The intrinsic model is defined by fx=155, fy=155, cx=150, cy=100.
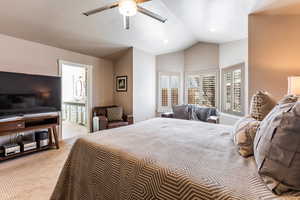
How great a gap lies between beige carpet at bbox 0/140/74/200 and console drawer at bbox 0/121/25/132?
1.93 feet

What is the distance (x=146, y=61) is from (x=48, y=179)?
3.95 meters

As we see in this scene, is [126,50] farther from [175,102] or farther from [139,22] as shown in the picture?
[175,102]

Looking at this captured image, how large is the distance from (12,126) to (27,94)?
2.17ft

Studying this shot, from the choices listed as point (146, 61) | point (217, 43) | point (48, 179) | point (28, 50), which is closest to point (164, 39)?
point (146, 61)

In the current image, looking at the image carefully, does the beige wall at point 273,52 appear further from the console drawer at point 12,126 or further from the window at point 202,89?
the console drawer at point 12,126

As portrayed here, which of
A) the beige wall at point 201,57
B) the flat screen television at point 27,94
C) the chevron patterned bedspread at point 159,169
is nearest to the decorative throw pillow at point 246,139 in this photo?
the chevron patterned bedspread at point 159,169

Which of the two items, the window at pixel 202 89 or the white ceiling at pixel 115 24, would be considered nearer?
the white ceiling at pixel 115 24

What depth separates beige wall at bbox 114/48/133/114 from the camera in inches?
180

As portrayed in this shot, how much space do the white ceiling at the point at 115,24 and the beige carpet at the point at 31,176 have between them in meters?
2.41

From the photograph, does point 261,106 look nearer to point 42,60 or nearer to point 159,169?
point 159,169

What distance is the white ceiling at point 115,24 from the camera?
262cm

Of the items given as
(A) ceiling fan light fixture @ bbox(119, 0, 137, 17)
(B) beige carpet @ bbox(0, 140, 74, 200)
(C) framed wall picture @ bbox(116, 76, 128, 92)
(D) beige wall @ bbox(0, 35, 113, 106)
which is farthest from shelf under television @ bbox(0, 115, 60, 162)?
(A) ceiling fan light fixture @ bbox(119, 0, 137, 17)

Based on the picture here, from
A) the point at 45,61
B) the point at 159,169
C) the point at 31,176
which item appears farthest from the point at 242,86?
the point at 45,61

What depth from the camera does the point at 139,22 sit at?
3.58 metres
